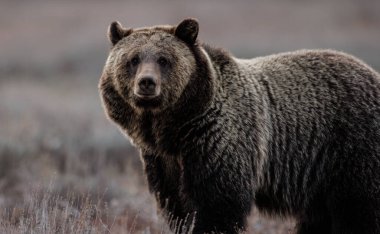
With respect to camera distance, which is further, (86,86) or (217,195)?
(86,86)

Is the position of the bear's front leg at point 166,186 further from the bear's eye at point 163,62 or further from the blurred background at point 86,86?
the bear's eye at point 163,62

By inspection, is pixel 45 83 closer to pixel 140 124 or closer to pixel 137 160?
pixel 137 160

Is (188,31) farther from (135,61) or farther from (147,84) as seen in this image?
(147,84)

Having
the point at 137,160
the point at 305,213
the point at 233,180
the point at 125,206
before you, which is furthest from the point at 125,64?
the point at 137,160

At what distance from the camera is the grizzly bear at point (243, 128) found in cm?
698

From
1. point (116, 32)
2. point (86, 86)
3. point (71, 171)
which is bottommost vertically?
point (86, 86)

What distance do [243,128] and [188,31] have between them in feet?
3.17

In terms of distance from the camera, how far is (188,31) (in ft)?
23.6

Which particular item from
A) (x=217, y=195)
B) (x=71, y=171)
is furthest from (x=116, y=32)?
(x=71, y=171)

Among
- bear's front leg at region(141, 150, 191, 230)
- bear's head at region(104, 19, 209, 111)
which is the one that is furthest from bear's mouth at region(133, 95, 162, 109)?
bear's front leg at region(141, 150, 191, 230)

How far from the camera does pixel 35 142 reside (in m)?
13.8

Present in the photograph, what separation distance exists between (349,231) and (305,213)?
452mm

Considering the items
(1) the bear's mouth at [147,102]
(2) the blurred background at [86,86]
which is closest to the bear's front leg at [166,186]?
(2) the blurred background at [86,86]

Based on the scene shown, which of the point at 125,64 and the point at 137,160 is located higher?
the point at 125,64
